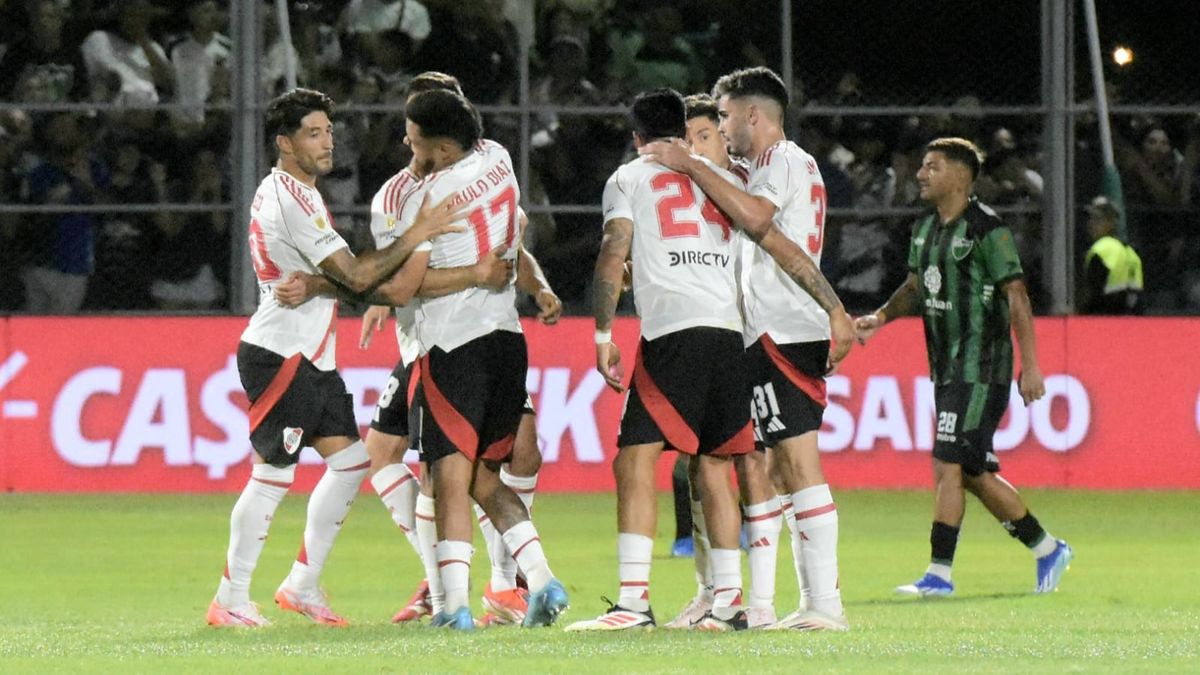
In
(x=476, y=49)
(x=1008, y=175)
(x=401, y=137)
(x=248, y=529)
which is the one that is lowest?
(x=248, y=529)

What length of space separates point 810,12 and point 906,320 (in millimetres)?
3736

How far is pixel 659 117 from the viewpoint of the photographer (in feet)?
28.7

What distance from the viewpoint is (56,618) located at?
9.60 m

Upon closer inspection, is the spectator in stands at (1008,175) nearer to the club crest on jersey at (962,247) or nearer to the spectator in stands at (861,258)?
the spectator in stands at (861,258)

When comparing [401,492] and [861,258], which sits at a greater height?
[861,258]

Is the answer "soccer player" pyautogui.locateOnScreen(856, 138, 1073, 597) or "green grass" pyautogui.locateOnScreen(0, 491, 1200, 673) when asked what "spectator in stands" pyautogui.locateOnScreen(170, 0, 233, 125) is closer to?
"green grass" pyautogui.locateOnScreen(0, 491, 1200, 673)

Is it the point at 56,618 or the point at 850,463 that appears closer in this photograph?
the point at 56,618

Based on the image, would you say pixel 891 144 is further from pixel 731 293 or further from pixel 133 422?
pixel 731 293

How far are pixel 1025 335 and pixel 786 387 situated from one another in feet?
7.89

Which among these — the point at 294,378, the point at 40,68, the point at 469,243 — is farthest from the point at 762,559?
the point at 40,68

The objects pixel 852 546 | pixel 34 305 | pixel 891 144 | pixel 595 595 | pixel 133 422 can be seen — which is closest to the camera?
pixel 595 595

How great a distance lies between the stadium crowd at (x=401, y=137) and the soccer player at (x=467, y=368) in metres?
8.54

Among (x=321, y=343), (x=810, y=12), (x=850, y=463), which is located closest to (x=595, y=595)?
(x=321, y=343)

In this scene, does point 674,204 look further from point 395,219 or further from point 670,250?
point 395,219
